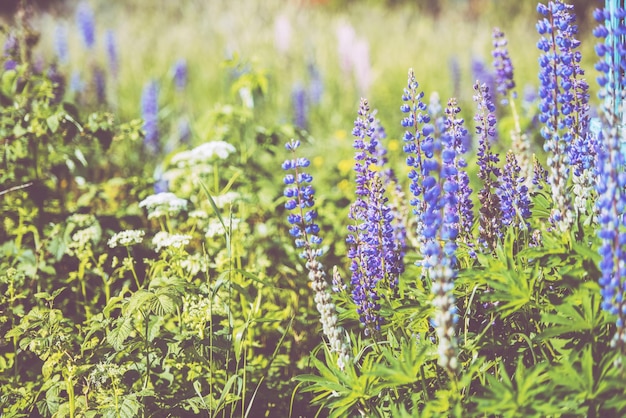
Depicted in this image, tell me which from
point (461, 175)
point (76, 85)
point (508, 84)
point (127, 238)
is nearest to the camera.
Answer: point (461, 175)

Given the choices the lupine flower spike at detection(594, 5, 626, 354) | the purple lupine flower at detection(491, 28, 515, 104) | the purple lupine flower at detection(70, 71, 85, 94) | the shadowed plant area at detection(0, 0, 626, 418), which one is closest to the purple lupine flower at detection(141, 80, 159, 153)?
the shadowed plant area at detection(0, 0, 626, 418)

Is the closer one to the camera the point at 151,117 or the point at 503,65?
the point at 503,65

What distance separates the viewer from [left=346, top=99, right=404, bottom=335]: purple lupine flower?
190 cm

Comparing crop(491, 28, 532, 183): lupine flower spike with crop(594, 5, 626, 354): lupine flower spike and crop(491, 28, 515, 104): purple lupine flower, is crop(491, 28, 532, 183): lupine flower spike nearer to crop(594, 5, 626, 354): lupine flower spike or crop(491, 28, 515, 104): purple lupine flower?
crop(491, 28, 515, 104): purple lupine flower

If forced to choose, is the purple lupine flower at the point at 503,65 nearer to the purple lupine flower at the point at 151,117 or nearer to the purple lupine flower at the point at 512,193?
the purple lupine flower at the point at 512,193

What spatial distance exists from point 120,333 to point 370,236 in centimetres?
78

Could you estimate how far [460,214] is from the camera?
1.91m

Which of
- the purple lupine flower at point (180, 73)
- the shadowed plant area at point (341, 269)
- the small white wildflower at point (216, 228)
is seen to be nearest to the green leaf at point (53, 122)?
the shadowed plant area at point (341, 269)

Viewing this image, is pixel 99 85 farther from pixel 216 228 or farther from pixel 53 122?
pixel 216 228

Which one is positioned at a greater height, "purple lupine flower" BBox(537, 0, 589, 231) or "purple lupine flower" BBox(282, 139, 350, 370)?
"purple lupine flower" BBox(537, 0, 589, 231)

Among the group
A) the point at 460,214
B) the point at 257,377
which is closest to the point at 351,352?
the point at 460,214

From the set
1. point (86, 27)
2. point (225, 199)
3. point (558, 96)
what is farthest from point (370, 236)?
point (86, 27)

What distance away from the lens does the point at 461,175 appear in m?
1.89

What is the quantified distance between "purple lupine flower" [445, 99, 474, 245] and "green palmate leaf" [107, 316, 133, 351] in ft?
3.33
